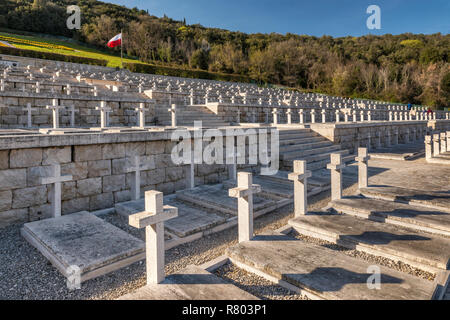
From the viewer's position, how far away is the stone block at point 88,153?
491cm

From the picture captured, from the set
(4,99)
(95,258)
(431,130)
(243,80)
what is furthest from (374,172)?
(243,80)

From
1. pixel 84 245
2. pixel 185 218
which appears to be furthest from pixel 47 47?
pixel 84 245

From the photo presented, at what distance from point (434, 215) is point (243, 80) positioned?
44648 mm

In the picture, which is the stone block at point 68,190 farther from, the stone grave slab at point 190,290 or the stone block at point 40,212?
the stone grave slab at point 190,290

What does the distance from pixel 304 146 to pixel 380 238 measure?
6.49m

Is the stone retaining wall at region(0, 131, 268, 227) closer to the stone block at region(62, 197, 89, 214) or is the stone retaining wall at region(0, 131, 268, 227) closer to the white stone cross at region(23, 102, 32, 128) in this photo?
the stone block at region(62, 197, 89, 214)

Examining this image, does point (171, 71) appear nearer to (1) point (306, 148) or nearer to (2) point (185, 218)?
(1) point (306, 148)

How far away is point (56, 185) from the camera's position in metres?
4.46

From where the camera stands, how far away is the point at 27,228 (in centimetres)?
396

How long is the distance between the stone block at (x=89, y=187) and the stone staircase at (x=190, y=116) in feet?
21.2

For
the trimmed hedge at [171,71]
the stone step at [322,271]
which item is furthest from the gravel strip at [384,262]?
the trimmed hedge at [171,71]

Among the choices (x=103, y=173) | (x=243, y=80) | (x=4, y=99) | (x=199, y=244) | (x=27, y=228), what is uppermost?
(x=243, y=80)

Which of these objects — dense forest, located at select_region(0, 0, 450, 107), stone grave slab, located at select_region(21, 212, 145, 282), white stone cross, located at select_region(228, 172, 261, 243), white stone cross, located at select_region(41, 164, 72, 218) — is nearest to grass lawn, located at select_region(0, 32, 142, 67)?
dense forest, located at select_region(0, 0, 450, 107)
